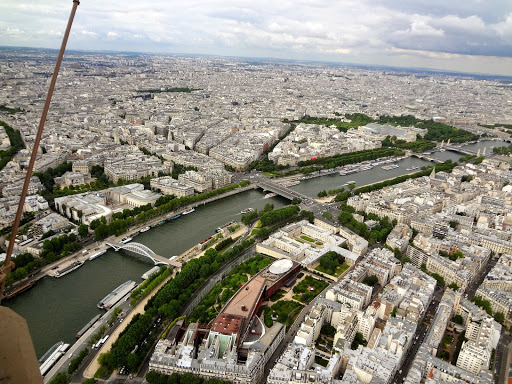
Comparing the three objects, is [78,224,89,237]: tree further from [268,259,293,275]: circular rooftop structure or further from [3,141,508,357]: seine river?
[268,259,293,275]: circular rooftop structure

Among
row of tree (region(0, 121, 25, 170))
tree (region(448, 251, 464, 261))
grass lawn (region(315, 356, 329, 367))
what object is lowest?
grass lawn (region(315, 356, 329, 367))

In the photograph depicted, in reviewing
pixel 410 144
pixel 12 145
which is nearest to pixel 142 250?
pixel 12 145

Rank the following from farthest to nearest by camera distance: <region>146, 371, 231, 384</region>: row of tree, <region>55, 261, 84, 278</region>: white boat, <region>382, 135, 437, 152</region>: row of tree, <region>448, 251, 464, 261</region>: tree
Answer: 1. <region>382, 135, 437, 152</region>: row of tree
2. <region>448, 251, 464, 261</region>: tree
3. <region>55, 261, 84, 278</region>: white boat
4. <region>146, 371, 231, 384</region>: row of tree

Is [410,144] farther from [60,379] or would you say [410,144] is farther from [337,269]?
[60,379]

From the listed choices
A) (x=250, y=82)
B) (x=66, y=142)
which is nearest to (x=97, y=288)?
(x=66, y=142)

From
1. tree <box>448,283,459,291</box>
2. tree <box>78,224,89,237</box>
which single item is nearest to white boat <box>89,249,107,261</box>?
tree <box>78,224,89,237</box>

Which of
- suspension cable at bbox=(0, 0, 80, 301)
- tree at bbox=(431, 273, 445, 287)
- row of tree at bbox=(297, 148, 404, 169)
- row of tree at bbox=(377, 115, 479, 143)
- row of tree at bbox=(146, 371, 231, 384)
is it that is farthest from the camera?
row of tree at bbox=(377, 115, 479, 143)

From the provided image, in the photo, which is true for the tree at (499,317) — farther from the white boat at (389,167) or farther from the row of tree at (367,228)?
the white boat at (389,167)

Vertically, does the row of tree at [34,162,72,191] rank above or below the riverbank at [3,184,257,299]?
above
